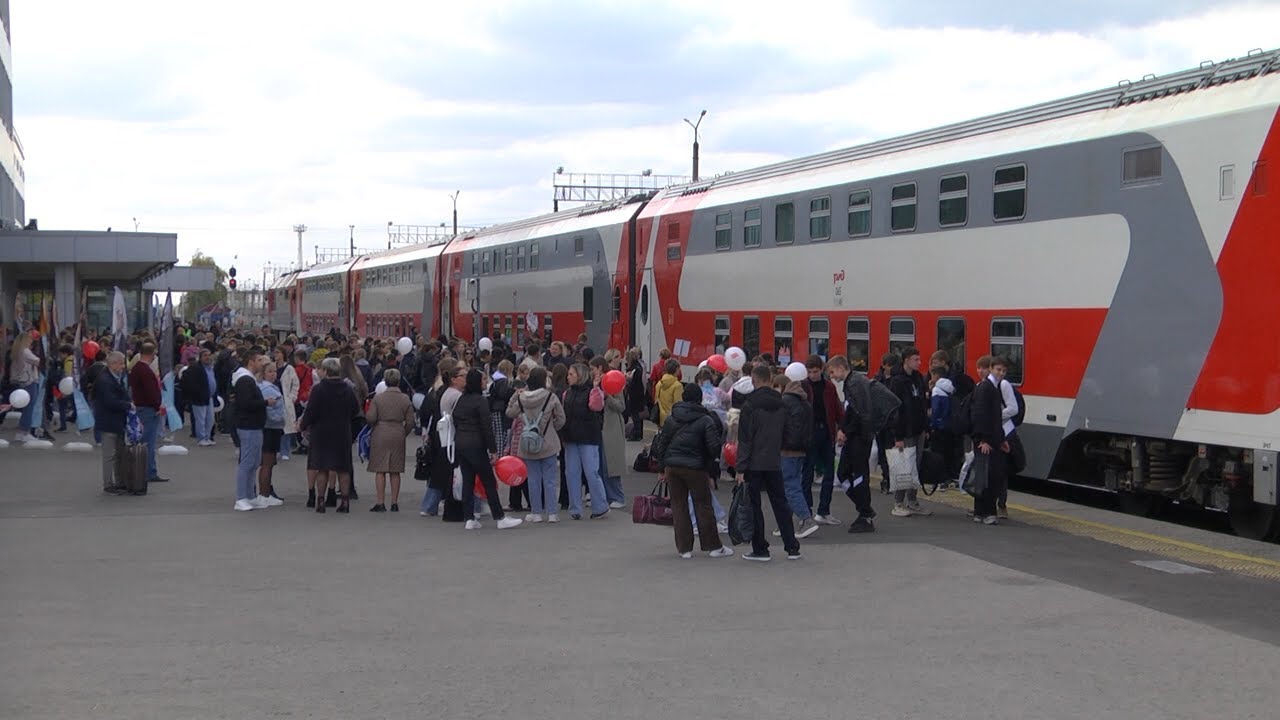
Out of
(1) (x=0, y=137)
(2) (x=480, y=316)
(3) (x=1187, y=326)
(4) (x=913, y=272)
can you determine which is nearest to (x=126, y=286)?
(1) (x=0, y=137)

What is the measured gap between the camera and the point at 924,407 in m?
15.4

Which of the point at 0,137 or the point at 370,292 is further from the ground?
the point at 0,137

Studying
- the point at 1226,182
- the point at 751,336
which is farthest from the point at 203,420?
the point at 1226,182

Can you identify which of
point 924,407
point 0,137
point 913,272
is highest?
point 0,137

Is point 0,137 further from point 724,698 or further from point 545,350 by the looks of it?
point 724,698

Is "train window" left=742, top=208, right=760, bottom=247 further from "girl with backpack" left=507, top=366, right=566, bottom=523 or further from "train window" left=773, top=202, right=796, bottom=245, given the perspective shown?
"girl with backpack" left=507, top=366, right=566, bottom=523

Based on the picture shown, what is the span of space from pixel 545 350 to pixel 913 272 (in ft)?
49.4

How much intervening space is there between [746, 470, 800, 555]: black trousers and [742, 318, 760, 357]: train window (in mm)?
10233

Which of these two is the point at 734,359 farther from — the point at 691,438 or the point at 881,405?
the point at 691,438

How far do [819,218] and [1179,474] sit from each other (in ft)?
24.9

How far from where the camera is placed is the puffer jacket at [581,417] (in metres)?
15.1

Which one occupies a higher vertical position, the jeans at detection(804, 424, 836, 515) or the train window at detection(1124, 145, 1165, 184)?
the train window at detection(1124, 145, 1165, 184)

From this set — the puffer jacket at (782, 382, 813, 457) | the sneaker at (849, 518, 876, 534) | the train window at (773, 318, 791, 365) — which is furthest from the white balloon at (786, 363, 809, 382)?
the train window at (773, 318, 791, 365)

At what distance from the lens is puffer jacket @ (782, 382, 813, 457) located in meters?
13.2
